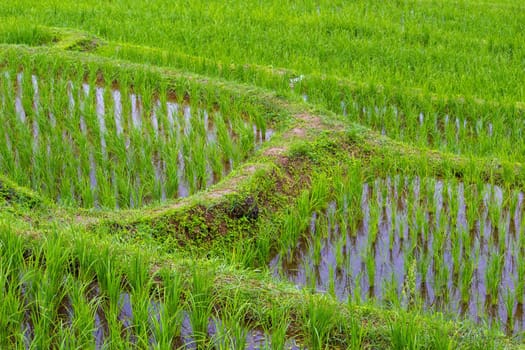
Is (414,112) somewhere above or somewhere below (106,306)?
above

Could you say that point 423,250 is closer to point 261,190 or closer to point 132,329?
point 261,190

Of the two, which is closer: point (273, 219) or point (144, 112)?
point (273, 219)

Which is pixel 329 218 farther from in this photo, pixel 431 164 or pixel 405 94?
pixel 405 94

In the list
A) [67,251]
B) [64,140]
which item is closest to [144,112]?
[64,140]

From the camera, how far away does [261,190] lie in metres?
4.08

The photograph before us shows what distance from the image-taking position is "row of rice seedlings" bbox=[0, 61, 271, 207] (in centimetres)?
423

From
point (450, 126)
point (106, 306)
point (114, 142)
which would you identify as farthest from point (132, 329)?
point (450, 126)

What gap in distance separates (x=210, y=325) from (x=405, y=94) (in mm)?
3443

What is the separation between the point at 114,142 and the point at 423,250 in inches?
82.8

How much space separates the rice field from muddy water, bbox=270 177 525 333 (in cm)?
1

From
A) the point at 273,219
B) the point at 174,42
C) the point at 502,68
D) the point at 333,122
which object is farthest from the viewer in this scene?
the point at 174,42

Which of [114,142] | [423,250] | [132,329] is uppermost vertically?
[114,142]

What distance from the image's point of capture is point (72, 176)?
4.31 meters

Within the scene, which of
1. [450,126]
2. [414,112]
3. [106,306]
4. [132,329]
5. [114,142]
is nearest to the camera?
[132,329]
